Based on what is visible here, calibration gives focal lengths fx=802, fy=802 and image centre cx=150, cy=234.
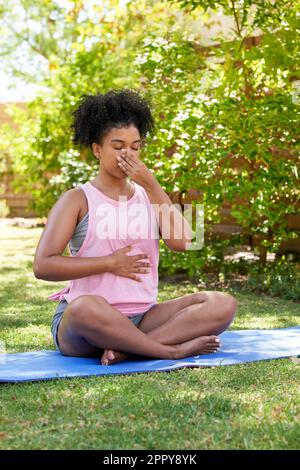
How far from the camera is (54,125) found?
1121 centimetres

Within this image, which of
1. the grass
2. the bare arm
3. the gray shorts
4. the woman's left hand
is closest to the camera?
the grass

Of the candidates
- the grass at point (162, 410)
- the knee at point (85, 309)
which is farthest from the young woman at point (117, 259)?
the grass at point (162, 410)

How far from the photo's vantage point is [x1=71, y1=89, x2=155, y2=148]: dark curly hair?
3855mm

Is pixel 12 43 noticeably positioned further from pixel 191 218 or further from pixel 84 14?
pixel 191 218

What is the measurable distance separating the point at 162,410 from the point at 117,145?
4.66 feet

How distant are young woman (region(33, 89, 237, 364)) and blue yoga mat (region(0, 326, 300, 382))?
63 mm

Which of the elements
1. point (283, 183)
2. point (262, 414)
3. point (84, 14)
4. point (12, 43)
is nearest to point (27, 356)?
point (262, 414)

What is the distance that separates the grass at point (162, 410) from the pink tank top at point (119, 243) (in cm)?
49

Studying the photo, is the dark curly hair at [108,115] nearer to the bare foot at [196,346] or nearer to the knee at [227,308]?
the knee at [227,308]

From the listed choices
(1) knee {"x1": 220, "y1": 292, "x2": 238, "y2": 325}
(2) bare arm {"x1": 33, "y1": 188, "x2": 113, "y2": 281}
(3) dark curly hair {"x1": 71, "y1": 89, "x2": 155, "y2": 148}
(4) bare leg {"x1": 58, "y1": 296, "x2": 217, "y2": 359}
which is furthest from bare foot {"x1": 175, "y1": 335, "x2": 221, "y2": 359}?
(3) dark curly hair {"x1": 71, "y1": 89, "x2": 155, "y2": 148}

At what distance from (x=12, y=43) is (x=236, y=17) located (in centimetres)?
1396

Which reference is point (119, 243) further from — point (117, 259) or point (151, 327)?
point (151, 327)

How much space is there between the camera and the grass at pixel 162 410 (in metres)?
2.53

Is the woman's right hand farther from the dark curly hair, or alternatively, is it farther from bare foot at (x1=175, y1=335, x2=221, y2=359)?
the dark curly hair
